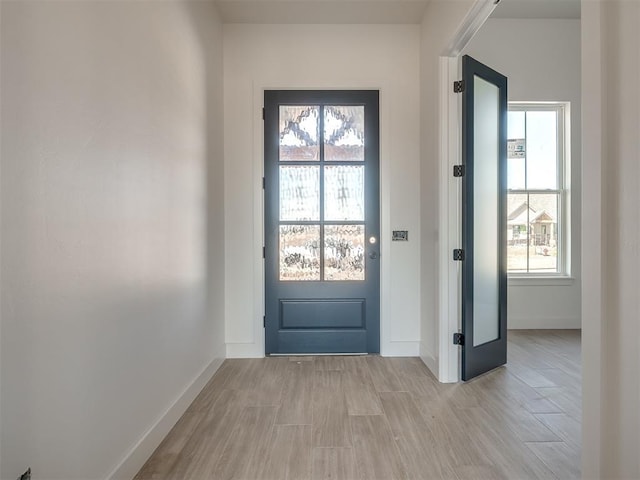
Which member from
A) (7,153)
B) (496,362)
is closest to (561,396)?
(496,362)

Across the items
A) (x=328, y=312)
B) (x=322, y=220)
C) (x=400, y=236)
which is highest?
(x=322, y=220)

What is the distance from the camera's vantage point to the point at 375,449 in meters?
1.77

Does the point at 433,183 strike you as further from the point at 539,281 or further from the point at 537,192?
the point at 539,281

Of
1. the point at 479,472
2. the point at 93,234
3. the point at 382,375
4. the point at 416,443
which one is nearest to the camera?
the point at 93,234

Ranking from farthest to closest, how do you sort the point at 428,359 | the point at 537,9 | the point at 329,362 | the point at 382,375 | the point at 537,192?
the point at 537,192, the point at 537,9, the point at 329,362, the point at 428,359, the point at 382,375

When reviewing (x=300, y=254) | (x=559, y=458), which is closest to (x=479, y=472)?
(x=559, y=458)

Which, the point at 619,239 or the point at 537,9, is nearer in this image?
the point at 619,239

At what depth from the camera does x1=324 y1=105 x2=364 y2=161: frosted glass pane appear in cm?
317

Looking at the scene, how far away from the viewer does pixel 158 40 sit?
184cm

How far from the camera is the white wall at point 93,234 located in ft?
3.29

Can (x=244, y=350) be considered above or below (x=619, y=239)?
below

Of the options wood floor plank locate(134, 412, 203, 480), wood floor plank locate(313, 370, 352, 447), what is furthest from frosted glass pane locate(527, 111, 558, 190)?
wood floor plank locate(134, 412, 203, 480)

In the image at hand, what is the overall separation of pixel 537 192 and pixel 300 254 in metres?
2.84

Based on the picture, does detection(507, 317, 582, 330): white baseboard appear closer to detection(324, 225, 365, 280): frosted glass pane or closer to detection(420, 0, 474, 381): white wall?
detection(420, 0, 474, 381): white wall
